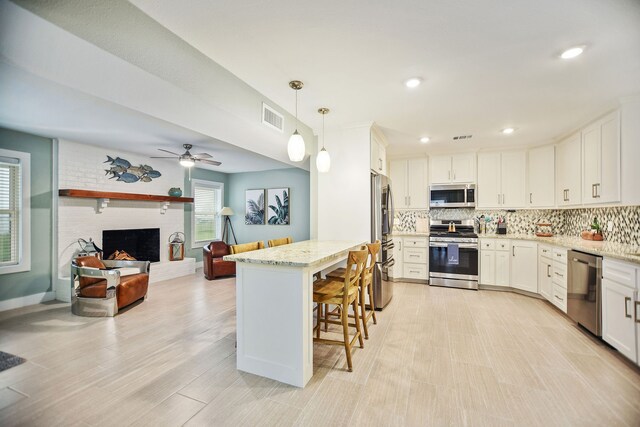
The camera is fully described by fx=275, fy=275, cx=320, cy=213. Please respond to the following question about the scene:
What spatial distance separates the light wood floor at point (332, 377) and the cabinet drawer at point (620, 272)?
2.23 feet

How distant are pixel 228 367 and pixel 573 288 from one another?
381 cm

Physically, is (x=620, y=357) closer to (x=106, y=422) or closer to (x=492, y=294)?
(x=492, y=294)

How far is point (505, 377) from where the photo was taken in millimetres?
2135

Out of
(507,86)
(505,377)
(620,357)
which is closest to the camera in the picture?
(505,377)

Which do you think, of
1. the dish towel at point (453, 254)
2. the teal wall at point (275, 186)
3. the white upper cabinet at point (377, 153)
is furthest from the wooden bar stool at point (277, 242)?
the teal wall at point (275, 186)

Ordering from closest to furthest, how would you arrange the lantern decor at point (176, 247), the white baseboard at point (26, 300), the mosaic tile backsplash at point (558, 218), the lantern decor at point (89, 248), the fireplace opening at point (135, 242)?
the mosaic tile backsplash at point (558, 218), the white baseboard at point (26, 300), the lantern decor at point (89, 248), the fireplace opening at point (135, 242), the lantern decor at point (176, 247)

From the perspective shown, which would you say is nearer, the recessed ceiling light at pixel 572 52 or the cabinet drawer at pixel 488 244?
the recessed ceiling light at pixel 572 52

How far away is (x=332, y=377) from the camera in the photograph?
2.15 metres

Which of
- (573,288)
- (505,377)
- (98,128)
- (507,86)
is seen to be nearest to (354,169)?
(507,86)

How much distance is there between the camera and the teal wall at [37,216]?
3.84 meters

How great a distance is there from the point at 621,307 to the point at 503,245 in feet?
7.27

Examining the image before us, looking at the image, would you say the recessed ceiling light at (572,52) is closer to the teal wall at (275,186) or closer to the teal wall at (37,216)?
the teal wall at (275,186)

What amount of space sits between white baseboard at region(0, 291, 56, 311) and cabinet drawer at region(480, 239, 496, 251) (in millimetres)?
6897

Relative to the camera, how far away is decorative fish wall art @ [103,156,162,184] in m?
4.95
